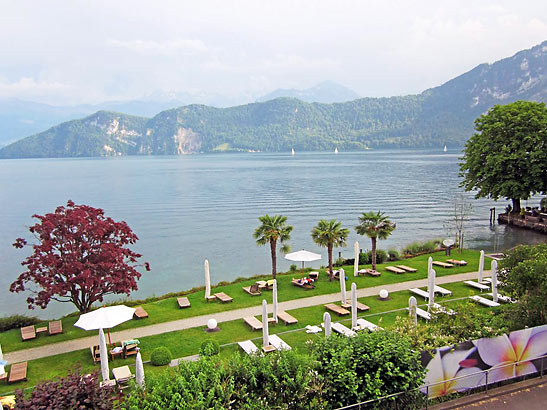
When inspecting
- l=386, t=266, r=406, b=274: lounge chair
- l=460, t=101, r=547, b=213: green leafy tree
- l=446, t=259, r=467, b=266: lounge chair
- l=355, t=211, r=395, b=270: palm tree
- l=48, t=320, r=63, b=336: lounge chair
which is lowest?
l=386, t=266, r=406, b=274: lounge chair

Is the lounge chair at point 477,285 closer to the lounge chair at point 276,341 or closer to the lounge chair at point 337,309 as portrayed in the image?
the lounge chair at point 337,309

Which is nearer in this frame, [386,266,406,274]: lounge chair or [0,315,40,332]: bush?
[0,315,40,332]: bush

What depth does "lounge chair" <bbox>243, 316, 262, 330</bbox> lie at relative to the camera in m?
19.7

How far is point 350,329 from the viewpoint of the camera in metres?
19.2

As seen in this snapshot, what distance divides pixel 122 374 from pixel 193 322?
20.6ft

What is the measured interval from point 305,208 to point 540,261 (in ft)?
183

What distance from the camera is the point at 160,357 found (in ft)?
54.1

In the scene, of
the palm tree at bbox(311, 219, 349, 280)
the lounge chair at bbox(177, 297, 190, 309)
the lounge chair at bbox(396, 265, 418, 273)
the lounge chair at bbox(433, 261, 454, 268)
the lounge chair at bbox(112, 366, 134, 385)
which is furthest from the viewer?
the lounge chair at bbox(433, 261, 454, 268)

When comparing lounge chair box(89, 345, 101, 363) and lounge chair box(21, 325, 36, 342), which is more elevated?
lounge chair box(89, 345, 101, 363)

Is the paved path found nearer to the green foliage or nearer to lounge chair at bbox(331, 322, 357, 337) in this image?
lounge chair at bbox(331, 322, 357, 337)

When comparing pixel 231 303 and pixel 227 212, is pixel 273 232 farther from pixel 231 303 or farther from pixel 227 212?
pixel 227 212

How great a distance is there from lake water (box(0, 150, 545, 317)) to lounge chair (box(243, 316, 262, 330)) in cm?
1499

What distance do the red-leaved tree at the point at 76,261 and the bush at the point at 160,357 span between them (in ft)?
17.7

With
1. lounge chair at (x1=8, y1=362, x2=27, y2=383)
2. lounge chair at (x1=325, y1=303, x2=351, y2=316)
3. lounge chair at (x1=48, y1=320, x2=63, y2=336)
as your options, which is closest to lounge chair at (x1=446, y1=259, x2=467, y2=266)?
lounge chair at (x1=325, y1=303, x2=351, y2=316)
